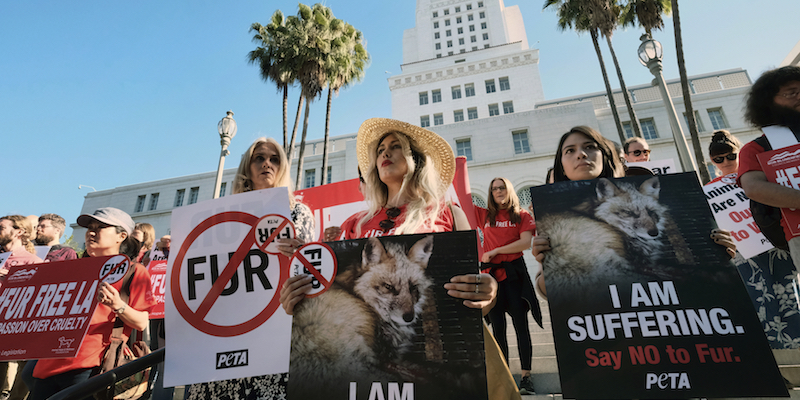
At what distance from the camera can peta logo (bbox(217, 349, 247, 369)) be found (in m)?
1.71

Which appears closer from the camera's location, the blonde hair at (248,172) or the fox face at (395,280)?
the fox face at (395,280)

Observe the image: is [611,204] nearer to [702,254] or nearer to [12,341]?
[702,254]

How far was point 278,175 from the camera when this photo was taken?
2564 mm

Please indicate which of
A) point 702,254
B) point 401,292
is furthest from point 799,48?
point 401,292

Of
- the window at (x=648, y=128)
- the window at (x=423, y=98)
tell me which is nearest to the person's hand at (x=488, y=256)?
the window at (x=648, y=128)

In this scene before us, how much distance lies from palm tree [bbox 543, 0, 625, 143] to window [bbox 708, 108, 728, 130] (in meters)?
9.45

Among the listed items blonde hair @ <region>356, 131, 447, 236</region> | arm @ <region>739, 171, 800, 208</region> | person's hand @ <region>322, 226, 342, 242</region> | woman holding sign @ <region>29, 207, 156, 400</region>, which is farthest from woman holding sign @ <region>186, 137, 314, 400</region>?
arm @ <region>739, 171, 800, 208</region>

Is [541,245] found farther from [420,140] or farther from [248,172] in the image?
[248,172]

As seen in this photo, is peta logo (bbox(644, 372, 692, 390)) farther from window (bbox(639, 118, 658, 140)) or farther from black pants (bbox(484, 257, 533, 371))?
window (bbox(639, 118, 658, 140))

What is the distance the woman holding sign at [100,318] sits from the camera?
7.42 ft

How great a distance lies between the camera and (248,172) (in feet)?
8.46

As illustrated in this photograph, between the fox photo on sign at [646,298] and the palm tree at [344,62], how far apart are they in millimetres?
12581

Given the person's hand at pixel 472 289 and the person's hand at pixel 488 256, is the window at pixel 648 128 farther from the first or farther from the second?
the person's hand at pixel 472 289

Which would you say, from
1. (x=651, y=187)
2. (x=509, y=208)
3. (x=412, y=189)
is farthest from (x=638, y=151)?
(x=412, y=189)
